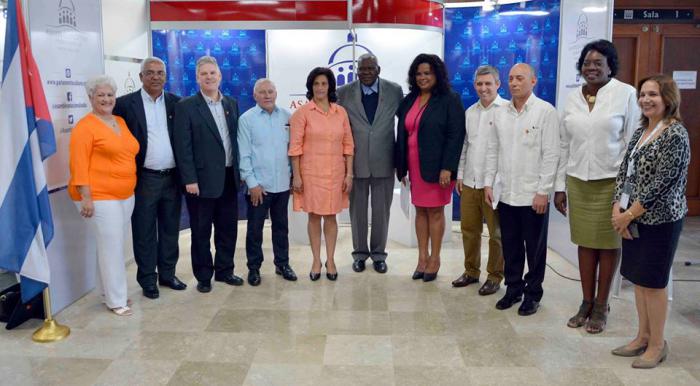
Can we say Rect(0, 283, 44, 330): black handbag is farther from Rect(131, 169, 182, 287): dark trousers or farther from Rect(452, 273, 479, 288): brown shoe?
Rect(452, 273, 479, 288): brown shoe

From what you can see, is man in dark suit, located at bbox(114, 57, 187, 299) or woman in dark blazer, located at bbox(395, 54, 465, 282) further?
woman in dark blazer, located at bbox(395, 54, 465, 282)

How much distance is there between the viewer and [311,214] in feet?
15.2

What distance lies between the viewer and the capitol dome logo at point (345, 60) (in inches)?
245

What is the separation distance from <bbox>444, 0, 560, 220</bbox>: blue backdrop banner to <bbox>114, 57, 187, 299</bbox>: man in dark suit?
3.34 m

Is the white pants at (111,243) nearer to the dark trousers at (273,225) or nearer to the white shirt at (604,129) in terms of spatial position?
the dark trousers at (273,225)

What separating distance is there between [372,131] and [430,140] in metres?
0.50

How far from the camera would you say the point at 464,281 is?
443cm

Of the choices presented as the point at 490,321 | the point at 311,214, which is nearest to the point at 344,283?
the point at 311,214

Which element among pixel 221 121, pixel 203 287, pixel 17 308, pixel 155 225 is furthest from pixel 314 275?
pixel 17 308

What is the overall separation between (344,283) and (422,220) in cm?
76

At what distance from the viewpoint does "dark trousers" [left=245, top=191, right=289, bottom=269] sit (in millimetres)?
4431

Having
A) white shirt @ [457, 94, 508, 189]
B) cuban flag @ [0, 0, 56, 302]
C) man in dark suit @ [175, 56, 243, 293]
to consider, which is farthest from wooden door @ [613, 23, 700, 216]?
cuban flag @ [0, 0, 56, 302]

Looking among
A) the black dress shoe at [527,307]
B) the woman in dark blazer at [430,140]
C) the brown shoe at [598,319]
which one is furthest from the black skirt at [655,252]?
the woman in dark blazer at [430,140]

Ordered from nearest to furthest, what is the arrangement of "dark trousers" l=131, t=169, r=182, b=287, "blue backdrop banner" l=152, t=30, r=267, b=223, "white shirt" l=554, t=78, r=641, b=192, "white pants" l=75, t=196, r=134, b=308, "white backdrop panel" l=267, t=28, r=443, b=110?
"white shirt" l=554, t=78, r=641, b=192, "white pants" l=75, t=196, r=134, b=308, "dark trousers" l=131, t=169, r=182, b=287, "white backdrop panel" l=267, t=28, r=443, b=110, "blue backdrop banner" l=152, t=30, r=267, b=223
